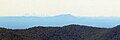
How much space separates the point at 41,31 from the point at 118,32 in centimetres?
1313

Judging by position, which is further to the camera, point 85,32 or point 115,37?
point 85,32

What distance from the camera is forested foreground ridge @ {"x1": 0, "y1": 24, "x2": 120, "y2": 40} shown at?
4984cm

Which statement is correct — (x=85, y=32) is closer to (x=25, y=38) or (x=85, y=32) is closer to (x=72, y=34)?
(x=72, y=34)

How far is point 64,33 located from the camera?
5522 centimetres

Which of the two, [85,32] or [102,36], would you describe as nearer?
[102,36]

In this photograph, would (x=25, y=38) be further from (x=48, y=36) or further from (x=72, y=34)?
(x=72, y=34)

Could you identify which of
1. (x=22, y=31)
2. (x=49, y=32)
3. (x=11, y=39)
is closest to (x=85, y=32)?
(x=49, y=32)

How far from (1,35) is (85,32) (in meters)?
16.0

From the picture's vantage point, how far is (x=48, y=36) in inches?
2090

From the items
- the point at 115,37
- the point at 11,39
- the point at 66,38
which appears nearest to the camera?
the point at 11,39

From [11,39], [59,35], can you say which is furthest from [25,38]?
[59,35]

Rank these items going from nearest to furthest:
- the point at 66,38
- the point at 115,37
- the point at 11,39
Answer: the point at 11,39
the point at 115,37
the point at 66,38

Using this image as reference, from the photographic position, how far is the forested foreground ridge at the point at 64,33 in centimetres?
4984

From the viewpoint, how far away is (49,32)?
5522 centimetres
